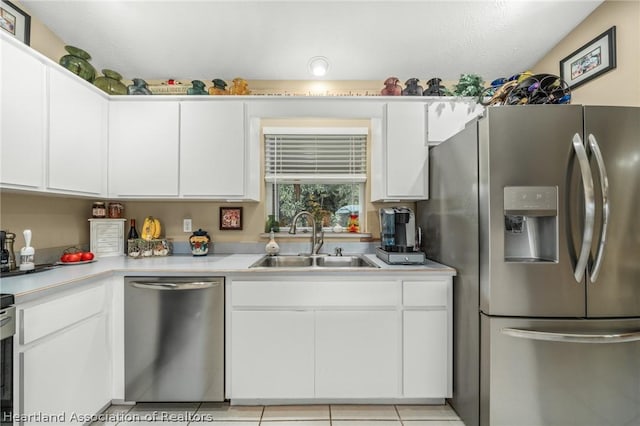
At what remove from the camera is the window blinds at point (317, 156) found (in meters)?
2.77

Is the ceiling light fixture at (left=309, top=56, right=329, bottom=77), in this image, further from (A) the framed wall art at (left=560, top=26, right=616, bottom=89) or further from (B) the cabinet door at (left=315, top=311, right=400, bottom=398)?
(B) the cabinet door at (left=315, top=311, right=400, bottom=398)

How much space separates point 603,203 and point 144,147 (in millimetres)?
2821

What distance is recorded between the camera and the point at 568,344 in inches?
59.5

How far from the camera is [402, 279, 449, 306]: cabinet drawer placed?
6.22 feet

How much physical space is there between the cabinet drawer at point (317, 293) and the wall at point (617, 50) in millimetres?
1828

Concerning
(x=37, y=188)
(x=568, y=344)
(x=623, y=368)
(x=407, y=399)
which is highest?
(x=37, y=188)

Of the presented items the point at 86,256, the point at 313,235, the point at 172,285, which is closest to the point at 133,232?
the point at 86,256

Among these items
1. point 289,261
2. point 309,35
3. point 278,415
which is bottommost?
point 278,415

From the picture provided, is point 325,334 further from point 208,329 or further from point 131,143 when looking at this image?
point 131,143

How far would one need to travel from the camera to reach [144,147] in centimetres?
229

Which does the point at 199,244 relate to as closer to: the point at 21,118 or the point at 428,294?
the point at 21,118

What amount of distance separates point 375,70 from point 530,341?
7.34 feet

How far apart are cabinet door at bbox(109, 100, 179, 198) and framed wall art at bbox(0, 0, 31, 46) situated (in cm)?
58

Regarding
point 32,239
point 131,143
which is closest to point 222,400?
point 32,239
